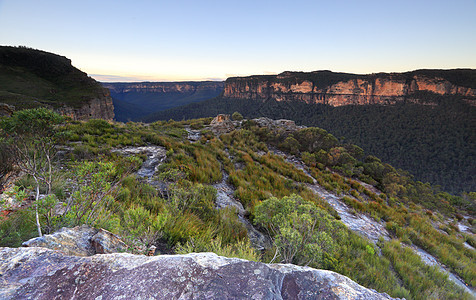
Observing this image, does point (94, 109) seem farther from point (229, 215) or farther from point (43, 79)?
point (229, 215)

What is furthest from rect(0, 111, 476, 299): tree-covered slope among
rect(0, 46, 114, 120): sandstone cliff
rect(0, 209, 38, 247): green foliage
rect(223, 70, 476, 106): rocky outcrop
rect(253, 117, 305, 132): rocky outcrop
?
rect(223, 70, 476, 106): rocky outcrop

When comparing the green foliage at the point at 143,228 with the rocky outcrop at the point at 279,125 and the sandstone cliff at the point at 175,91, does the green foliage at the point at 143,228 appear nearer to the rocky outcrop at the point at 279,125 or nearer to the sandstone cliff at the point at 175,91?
the rocky outcrop at the point at 279,125

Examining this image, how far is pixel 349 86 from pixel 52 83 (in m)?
88.2

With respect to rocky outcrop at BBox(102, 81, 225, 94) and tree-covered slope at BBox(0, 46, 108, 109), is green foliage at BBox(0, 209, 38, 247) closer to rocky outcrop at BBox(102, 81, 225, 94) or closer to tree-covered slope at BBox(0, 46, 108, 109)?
tree-covered slope at BBox(0, 46, 108, 109)

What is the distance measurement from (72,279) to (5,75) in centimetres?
5653

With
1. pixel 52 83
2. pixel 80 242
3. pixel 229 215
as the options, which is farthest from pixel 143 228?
pixel 52 83

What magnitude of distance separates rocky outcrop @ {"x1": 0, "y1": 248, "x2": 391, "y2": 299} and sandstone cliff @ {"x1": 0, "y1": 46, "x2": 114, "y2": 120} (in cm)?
3166

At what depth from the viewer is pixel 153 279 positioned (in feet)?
3.92

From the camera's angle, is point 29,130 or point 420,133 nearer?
point 29,130

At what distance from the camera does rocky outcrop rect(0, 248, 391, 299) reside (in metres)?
1.09

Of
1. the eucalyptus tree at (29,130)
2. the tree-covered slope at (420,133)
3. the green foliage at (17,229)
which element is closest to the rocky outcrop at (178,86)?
the tree-covered slope at (420,133)

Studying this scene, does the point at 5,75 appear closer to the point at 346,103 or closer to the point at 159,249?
the point at 159,249

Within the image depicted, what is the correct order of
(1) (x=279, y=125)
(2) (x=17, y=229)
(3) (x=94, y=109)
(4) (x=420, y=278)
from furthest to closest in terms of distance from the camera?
(3) (x=94, y=109) < (1) (x=279, y=125) < (4) (x=420, y=278) < (2) (x=17, y=229)

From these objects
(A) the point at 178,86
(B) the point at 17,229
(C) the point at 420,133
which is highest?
(A) the point at 178,86
